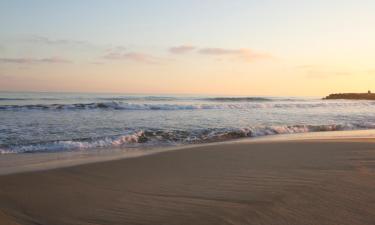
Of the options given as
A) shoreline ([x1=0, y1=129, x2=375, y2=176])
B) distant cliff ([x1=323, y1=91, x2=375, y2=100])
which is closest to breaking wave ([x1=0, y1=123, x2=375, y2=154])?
shoreline ([x1=0, y1=129, x2=375, y2=176])

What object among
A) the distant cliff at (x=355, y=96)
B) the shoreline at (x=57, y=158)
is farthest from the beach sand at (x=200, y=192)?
the distant cliff at (x=355, y=96)

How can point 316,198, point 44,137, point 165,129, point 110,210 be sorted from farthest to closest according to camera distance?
point 165,129 < point 44,137 < point 316,198 < point 110,210

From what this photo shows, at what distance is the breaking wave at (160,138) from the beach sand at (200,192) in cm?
278

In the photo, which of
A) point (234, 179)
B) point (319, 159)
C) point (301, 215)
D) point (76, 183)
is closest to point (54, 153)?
point (76, 183)

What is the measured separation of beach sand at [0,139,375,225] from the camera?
3869mm

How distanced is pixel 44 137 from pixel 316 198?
8.47 m

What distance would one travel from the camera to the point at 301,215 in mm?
3854

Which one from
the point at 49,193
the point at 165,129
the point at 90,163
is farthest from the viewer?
the point at 165,129

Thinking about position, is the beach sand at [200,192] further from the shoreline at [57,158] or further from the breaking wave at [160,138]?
the breaking wave at [160,138]

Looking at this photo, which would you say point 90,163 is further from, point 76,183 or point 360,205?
point 360,205

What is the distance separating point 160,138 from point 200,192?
6774mm

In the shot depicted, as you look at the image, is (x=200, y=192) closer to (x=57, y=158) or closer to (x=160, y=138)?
(x=57, y=158)

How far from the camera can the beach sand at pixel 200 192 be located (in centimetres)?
387

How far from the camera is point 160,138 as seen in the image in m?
11.5
